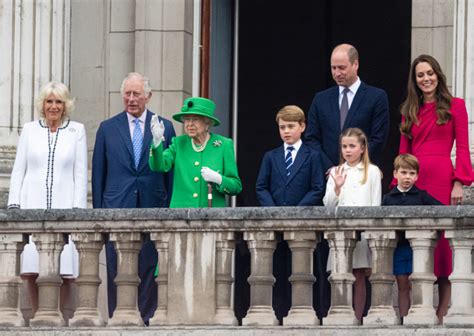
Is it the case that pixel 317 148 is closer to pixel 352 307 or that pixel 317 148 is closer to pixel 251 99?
pixel 352 307

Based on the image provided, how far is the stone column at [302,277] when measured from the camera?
56.5ft

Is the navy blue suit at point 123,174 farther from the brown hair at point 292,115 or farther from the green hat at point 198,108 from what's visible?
the brown hair at point 292,115

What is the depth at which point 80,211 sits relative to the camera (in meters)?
17.6

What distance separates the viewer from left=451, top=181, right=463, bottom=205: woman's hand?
58.2 feet

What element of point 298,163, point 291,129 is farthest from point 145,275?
point 291,129

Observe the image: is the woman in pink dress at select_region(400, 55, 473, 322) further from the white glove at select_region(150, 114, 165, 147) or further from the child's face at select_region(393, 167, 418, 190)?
the white glove at select_region(150, 114, 165, 147)

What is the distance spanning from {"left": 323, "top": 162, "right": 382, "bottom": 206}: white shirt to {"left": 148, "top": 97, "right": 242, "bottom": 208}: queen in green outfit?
0.85 metres

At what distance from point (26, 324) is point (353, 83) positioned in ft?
10.4

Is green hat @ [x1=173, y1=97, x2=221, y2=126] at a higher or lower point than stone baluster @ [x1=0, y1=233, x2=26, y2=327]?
higher

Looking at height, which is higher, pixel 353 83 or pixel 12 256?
pixel 353 83

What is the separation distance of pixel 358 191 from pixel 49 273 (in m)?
2.43

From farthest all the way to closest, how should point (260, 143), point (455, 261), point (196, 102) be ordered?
point (260, 143) → point (196, 102) → point (455, 261)

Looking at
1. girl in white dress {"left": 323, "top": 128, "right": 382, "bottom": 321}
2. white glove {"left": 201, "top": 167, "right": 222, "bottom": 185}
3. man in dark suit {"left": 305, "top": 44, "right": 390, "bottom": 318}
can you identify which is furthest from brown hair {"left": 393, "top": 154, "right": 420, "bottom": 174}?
white glove {"left": 201, "top": 167, "right": 222, "bottom": 185}

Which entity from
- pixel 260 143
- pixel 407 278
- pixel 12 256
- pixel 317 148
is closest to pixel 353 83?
pixel 317 148
